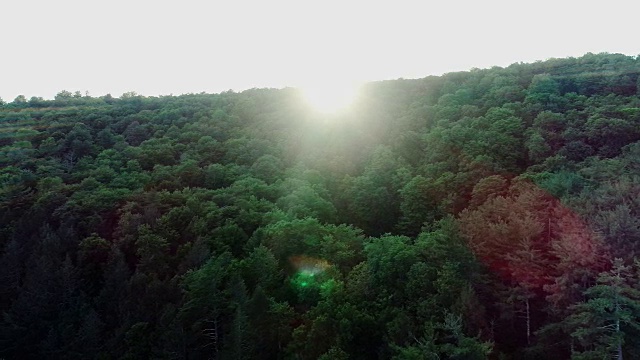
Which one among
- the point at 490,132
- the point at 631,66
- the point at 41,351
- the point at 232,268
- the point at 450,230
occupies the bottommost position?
the point at 41,351

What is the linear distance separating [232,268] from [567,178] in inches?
1292

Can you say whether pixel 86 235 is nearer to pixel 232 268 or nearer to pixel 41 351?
pixel 41 351

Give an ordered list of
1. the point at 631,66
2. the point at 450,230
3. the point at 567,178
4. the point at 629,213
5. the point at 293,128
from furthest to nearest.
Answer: the point at 293,128 < the point at 631,66 < the point at 567,178 < the point at 450,230 < the point at 629,213

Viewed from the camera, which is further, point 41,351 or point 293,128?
point 293,128

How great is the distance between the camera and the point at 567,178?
132 feet

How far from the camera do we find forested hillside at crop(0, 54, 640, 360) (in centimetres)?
2986

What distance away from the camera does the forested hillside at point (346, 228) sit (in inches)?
1176

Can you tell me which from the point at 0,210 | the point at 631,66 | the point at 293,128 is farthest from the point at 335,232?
the point at 631,66

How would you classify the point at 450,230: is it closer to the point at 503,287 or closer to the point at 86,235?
the point at 503,287


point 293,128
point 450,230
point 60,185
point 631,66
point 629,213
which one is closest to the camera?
point 629,213

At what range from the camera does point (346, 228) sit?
43.6 meters

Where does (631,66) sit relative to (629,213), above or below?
above

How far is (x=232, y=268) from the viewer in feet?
131

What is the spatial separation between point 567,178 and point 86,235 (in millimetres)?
53239
